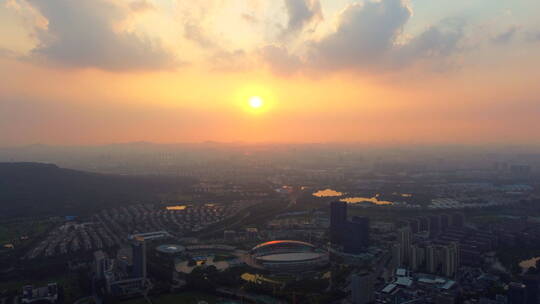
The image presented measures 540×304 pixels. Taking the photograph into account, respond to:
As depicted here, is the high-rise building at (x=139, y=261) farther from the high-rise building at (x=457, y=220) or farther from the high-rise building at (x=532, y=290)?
the high-rise building at (x=457, y=220)

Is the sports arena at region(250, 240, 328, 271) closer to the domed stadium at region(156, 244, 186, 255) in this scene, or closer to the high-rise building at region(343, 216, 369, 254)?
the high-rise building at region(343, 216, 369, 254)

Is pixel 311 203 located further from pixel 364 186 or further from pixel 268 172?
pixel 268 172

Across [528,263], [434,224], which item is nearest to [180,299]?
[528,263]

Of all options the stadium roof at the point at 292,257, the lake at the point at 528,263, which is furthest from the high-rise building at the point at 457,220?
the stadium roof at the point at 292,257

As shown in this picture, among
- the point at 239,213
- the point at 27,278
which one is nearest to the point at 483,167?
the point at 239,213

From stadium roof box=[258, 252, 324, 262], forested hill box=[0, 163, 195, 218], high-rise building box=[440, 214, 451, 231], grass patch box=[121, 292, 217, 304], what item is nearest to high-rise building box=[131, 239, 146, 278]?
grass patch box=[121, 292, 217, 304]

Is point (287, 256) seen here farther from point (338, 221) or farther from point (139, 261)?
point (139, 261)
